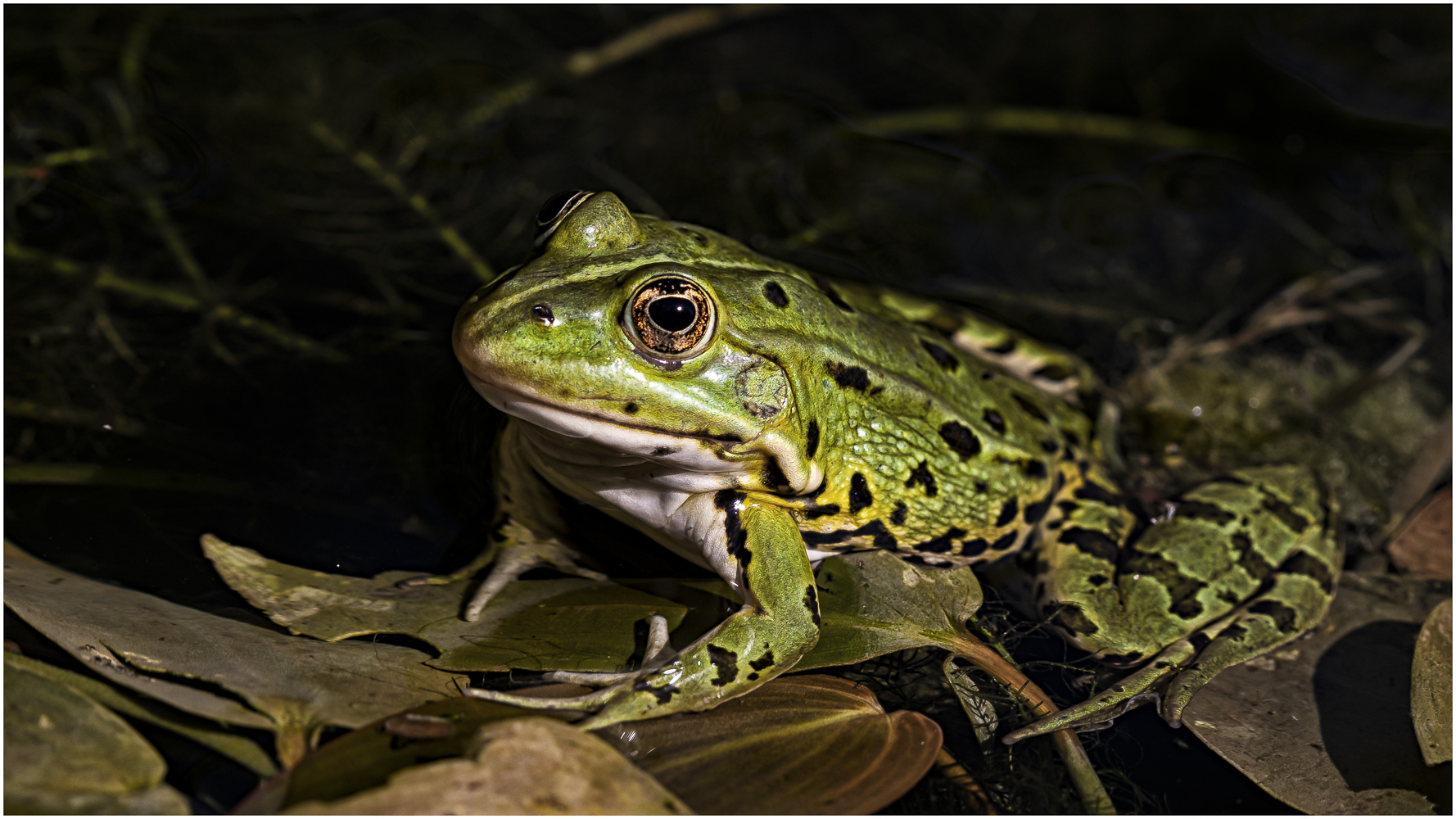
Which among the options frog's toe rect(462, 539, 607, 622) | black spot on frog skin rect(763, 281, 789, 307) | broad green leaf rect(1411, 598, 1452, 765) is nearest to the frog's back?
black spot on frog skin rect(763, 281, 789, 307)

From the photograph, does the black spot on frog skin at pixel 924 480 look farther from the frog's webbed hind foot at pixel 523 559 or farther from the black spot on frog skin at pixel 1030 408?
the frog's webbed hind foot at pixel 523 559

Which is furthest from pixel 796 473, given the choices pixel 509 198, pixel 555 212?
pixel 509 198

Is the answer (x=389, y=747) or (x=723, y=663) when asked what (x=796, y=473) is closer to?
(x=723, y=663)

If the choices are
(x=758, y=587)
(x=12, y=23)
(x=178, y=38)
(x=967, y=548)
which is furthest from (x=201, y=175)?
(x=967, y=548)

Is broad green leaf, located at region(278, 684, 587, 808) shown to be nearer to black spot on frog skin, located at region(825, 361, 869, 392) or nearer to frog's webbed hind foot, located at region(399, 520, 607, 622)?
frog's webbed hind foot, located at region(399, 520, 607, 622)

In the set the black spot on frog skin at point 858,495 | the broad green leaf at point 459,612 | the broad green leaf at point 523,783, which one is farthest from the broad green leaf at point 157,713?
the black spot on frog skin at point 858,495

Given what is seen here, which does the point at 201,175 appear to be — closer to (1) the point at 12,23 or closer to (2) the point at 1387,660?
(1) the point at 12,23

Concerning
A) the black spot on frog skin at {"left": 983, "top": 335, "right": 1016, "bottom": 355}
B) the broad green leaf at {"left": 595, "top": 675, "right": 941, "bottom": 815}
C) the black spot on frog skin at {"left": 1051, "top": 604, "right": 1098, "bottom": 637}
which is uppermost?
the black spot on frog skin at {"left": 983, "top": 335, "right": 1016, "bottom": 355}
